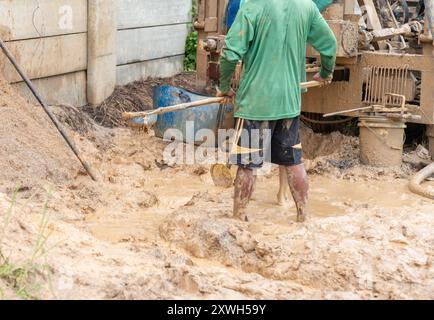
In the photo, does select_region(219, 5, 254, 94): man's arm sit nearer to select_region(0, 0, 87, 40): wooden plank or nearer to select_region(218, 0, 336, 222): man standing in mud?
select_region(218, 0, 336, 222): man standing in mud

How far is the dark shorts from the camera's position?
660cm

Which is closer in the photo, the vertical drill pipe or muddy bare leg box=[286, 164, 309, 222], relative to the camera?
muddy bare leg box=[286, 164, 309, 222]

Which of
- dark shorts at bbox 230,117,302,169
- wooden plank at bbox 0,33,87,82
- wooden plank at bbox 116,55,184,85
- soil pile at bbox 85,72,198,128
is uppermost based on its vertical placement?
wooden plank at bbox 0,33,87,82

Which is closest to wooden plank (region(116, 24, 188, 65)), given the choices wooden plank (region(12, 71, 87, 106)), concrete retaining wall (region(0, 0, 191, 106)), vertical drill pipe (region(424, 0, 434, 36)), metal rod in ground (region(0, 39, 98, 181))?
concrete retaining wall (region(0, 0, 191, 106))

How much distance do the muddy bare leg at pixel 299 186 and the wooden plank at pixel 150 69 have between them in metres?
4.40

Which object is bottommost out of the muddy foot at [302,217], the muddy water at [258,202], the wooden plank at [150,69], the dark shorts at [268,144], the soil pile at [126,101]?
the muddy water at [258,202]

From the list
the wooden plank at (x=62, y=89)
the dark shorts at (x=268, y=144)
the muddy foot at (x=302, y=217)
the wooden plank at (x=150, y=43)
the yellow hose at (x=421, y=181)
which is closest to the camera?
the dark shorts at (x=268, y=144)

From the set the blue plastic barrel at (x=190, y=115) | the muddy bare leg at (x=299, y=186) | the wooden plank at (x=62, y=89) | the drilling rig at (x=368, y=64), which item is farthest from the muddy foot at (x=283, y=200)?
the wooden plank at (x=62, y=89)

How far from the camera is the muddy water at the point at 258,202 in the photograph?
6684mm

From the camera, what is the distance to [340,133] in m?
9.34

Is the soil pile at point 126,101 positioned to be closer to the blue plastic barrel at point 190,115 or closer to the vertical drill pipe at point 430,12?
the blue plastic barrel at point 190,115

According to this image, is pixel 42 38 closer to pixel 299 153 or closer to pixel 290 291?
pixel 299 153

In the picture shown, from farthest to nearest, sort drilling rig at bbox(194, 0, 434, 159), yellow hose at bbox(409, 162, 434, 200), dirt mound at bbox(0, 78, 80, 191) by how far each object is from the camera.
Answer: drilling rig at bbox(194, 0, 434, 159)
yellow hose at bbox(409, 162, 434, 200)
dirt mound at bbox(0, 78, 80, 191)

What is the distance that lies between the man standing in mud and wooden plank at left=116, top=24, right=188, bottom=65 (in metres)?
4.25
